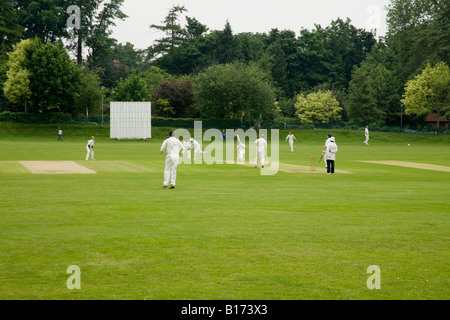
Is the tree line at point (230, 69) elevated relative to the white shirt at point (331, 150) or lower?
elevated

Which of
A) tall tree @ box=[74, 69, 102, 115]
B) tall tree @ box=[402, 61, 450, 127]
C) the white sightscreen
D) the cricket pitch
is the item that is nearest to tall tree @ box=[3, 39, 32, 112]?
tall tree @ box=[74, 69, 102, 115]

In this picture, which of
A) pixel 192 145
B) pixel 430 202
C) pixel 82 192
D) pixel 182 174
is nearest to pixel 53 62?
pixel 192 145

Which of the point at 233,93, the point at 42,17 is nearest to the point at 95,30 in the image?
the point at 42,17

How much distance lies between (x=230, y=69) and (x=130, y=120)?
2159cm

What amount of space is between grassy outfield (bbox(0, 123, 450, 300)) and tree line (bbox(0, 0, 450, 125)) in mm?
62492

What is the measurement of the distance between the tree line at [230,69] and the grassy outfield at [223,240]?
205ft

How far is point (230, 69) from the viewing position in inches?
3342

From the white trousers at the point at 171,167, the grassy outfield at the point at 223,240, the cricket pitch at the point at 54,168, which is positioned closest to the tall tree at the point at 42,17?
the cricket pitch at the point at 54,168

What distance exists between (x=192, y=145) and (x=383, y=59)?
86.0 meters

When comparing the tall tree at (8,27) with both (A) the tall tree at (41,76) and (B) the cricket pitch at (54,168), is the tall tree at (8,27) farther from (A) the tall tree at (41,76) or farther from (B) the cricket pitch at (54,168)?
(B) the cricket pitch at (54,168)

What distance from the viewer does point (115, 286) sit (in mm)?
7543

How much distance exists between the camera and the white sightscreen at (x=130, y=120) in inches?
2771

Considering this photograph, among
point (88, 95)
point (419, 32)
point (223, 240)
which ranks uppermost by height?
point (419, 32)

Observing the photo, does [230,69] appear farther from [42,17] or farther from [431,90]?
[42,17]
